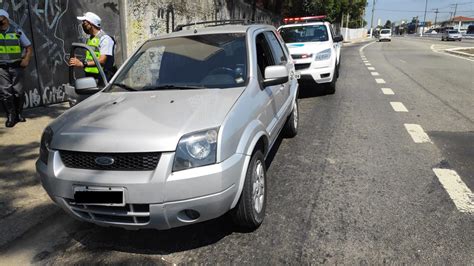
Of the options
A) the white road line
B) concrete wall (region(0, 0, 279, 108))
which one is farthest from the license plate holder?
concrete wall (region(0, 0, 279, 108))

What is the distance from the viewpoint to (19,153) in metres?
5.04

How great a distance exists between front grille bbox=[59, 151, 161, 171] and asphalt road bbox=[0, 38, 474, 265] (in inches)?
30.3

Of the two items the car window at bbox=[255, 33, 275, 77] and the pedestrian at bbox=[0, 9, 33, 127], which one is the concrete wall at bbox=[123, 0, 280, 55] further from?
the car window at bbox=[255, 33, 275, 77]

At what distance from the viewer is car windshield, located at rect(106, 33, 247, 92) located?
3.82 metres

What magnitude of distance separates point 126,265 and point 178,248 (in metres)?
0.42

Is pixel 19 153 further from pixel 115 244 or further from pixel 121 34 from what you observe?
pixel 121 34

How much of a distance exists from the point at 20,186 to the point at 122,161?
2088 millimetres

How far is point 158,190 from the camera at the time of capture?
104 inches

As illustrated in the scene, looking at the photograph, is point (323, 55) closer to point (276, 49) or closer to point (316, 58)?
point (316, 58)

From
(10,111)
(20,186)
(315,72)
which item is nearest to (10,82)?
(10,111)

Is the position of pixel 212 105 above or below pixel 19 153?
above

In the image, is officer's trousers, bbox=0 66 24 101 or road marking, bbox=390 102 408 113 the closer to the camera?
officer's trousers, bbox=0 66 24 101

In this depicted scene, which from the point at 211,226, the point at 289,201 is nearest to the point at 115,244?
the point at 211,226

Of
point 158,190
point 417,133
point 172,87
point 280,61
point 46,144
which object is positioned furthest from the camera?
point 417,133
